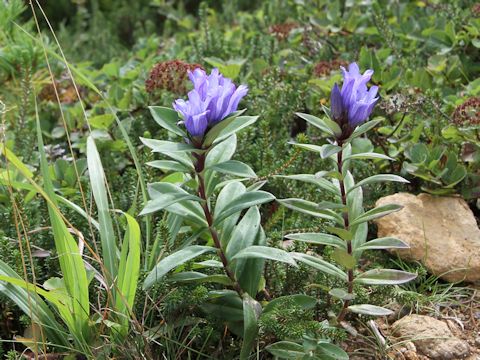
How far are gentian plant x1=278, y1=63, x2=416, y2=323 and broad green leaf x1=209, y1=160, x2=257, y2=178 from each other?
0.40 feet

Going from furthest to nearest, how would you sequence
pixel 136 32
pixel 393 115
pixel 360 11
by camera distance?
pixel 136 32, pixel 360 11, pixel 393 115

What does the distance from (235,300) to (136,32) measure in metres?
3.52

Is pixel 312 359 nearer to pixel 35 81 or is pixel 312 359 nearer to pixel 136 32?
pixel 35 81

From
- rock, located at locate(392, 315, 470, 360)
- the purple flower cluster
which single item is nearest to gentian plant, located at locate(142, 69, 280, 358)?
the purple flower cluster

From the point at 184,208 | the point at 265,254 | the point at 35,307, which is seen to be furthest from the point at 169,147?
the point at 35,307

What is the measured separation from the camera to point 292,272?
244cm

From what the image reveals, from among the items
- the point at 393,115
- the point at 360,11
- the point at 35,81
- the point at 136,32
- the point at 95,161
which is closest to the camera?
the point at 95,161

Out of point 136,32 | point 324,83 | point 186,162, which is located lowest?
point 136,32

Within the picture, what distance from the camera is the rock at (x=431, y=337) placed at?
2357mm

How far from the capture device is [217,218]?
2.19m

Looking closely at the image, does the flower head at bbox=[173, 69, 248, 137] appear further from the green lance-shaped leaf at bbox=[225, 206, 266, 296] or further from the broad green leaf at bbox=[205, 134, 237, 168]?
the green lance-shaped leaf at bbox=[225, 206, 266, 296]

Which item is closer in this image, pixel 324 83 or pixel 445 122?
pixel 445 122

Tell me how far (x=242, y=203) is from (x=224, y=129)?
21 cm

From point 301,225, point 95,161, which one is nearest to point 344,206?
point 301,225
